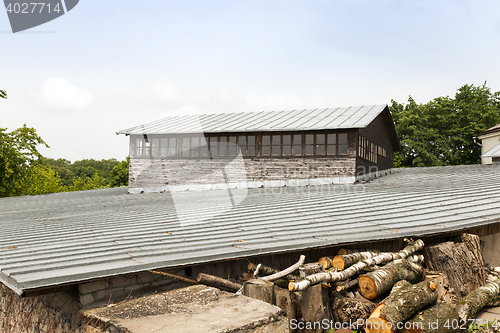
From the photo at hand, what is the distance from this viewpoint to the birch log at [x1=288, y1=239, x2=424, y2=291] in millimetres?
4406

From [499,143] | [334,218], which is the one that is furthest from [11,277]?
[499,143]

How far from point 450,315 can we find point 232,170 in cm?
1408

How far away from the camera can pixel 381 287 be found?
470 cm

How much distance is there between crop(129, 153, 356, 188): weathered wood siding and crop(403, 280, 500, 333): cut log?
35.1 ft

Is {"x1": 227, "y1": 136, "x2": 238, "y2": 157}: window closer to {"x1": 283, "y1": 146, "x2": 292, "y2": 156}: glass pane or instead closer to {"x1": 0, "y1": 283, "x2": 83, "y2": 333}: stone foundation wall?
{"x1": 283, "y1": 146, "x2": 292, "y2": 156}: glass pane

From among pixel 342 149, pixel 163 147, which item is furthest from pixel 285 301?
pixel 163 147

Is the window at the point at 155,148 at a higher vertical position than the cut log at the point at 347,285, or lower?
higher

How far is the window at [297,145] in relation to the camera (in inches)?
667

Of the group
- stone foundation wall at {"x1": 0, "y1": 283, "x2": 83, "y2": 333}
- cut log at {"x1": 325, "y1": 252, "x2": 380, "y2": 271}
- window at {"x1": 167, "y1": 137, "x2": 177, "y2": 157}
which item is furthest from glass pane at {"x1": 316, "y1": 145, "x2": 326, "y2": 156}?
stone foundation wall at {"x1": 0, "y1": 283, "x2": 83, "y2": 333}

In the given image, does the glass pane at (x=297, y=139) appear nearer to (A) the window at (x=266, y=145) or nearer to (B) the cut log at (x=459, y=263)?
(A) the window at (x=266, y=145)

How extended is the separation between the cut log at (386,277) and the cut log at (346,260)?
1.06 feet

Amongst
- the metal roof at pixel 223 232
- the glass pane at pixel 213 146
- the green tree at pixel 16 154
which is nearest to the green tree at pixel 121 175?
the green tree at pixel 16 154

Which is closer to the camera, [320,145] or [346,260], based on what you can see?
[346,260]

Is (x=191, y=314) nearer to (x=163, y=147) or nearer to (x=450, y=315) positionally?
(x=450, y=315)
